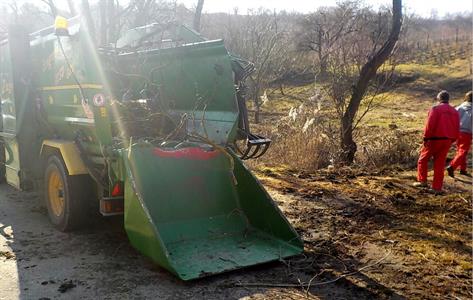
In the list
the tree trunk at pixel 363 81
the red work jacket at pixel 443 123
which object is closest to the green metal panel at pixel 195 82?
the red work jacket at pixel 443 123

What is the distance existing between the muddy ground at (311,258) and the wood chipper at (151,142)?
231mm

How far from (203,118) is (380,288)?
2.63m

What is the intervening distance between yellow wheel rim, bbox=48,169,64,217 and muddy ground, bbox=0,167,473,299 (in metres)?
0.22

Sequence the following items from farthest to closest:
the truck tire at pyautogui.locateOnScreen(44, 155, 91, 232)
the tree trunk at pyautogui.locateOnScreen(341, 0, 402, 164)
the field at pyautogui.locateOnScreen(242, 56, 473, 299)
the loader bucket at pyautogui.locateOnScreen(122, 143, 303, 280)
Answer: the tree trunk at pyautogui.locateOnScreen(341, 0, 402, 164) < the truck tire at pyautogui.locateOnScreen(44, 155, 91, 232) < the loader bucket at pyautogui.locateOnScreen(122, 143, 303, 280) < the field at pyautogui.locateOnScreen(242, 56, 473, 299)

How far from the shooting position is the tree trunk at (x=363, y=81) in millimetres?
9195

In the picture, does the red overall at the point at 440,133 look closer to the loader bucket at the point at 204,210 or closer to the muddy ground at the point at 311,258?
the muddy ground at the point at 311,258

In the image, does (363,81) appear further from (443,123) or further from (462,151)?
(443,123)

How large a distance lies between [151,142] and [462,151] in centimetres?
581

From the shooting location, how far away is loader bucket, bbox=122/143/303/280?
447 cm

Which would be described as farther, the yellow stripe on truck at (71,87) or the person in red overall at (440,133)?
the person in red overall at (440,133)

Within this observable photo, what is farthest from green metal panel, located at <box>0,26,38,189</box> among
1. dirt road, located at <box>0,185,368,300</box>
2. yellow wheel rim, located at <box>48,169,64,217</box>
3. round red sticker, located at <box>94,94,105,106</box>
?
round red sticker, located at <box>94,94,105,106</box>

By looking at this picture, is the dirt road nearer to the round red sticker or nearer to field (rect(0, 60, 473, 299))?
field (rect(0, 60, 473, 299))

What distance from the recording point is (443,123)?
735 centimetres

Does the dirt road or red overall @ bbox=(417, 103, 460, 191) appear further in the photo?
red overall @ bbox=(417, 103, 460, 191)
